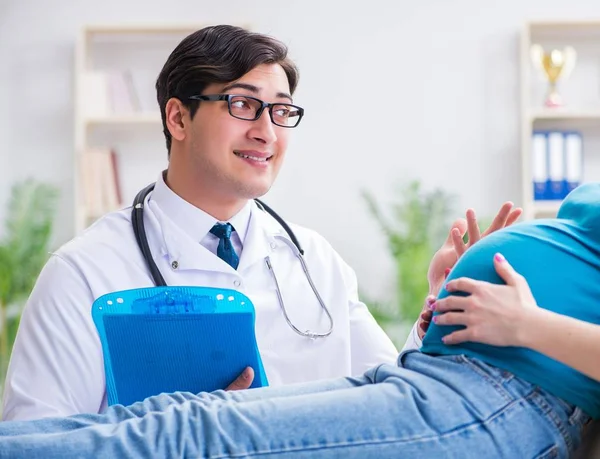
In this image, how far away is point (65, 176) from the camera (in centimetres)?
491

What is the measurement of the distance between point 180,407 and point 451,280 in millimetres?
458

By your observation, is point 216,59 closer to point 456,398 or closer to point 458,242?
point 458,242

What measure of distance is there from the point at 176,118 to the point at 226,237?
32 centimetres

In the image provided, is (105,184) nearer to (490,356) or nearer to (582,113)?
(582,113)

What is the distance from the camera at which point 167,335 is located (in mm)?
1631

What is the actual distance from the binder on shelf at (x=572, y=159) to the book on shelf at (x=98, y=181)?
2.21m

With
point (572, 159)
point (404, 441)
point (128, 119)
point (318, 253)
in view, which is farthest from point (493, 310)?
point (128, 119)

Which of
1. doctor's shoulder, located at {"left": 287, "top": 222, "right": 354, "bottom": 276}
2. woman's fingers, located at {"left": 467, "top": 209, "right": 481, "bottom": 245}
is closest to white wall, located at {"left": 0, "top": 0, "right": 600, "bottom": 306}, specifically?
doctor's shoulder, located at {"left": 287, "top": 222, "right": 354, "bottom": 276}

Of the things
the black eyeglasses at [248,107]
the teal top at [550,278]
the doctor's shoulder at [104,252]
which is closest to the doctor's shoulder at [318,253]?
the black eyeglasses at [248,107]

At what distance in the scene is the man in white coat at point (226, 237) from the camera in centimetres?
199

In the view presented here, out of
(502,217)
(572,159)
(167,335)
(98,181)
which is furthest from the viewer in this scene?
(98,181)

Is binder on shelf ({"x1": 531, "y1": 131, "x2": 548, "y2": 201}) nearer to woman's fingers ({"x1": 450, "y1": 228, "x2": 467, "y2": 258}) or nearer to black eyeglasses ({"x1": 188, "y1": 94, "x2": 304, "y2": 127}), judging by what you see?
black eyeglasses ({"x1": 188, "y1": 94, "x2": 304, "y2": 127})

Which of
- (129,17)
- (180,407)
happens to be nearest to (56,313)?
(180,407)

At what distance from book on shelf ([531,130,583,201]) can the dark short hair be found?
266cm
